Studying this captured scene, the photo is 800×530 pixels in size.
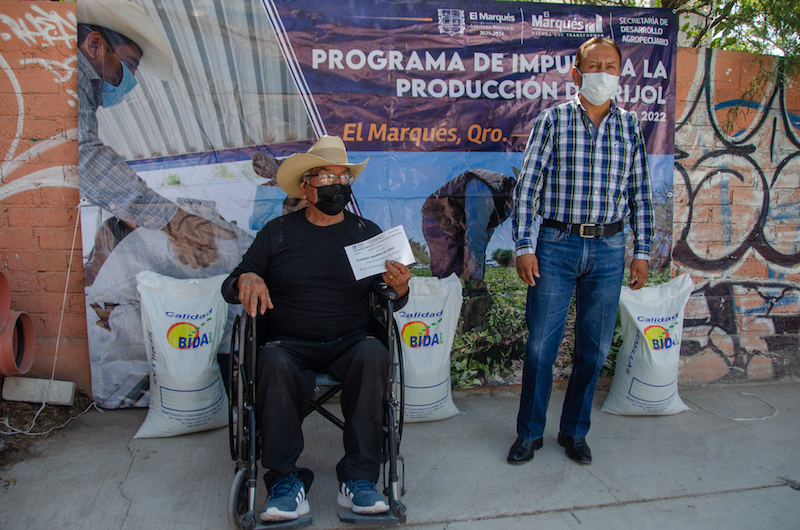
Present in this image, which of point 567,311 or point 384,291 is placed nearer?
point 384,291

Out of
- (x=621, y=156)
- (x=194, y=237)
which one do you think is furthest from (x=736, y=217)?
(x=194, y=237)

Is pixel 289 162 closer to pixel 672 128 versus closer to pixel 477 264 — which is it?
pixel 477 264

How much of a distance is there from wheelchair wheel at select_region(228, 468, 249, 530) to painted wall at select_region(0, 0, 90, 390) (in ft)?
5.70

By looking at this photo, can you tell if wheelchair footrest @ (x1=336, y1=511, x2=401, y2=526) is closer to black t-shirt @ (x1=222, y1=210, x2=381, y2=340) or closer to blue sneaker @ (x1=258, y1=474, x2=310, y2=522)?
blue sneaker @ (x1=258, y1=474, x2=310, y2=522)

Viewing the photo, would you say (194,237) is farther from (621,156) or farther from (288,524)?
(621,156)

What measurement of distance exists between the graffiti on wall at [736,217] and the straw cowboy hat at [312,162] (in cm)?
244

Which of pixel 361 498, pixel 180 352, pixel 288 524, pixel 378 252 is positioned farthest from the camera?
pixel 180 352

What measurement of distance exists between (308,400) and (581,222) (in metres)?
1.58

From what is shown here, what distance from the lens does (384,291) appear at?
262 centimetres

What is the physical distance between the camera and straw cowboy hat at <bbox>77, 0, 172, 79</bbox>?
10.5ft

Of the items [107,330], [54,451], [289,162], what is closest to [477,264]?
[289,162]

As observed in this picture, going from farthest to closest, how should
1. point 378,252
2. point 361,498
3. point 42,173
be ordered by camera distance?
point 42,173 → point 378,252 → point 361,498

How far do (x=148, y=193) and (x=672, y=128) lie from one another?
11.3 ft

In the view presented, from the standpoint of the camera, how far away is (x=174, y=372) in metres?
3.06
